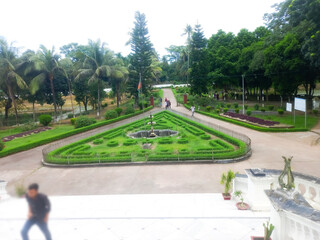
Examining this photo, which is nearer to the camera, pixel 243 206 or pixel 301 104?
pixel 243 206

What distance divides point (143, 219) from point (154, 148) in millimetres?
9244

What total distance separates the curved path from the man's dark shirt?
4818 mm

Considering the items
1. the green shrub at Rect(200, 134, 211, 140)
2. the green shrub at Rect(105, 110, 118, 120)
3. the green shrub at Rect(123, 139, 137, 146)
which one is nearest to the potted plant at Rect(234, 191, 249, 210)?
the green shrub at Rect(200, 134, 211, 140)

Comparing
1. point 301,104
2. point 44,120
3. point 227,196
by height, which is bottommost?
point 227,196

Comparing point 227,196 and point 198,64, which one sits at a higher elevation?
point 198,64

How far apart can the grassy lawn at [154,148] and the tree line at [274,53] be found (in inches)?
473

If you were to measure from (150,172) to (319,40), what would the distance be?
61.3 feet

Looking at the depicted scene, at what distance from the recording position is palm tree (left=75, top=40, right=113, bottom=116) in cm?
3015

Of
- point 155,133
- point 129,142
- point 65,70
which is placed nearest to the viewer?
point 129,142

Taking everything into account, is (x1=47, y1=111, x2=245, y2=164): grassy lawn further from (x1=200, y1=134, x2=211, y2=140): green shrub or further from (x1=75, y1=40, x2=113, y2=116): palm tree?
(x1=75, y1=40, x2=113, y2=116): palm tree

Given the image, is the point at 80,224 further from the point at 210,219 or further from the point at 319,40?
the point at 319,40

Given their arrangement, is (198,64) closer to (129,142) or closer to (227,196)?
(129,142)

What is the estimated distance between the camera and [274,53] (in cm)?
2630

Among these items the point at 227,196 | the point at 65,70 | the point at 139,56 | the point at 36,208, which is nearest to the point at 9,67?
the point at 65,70
